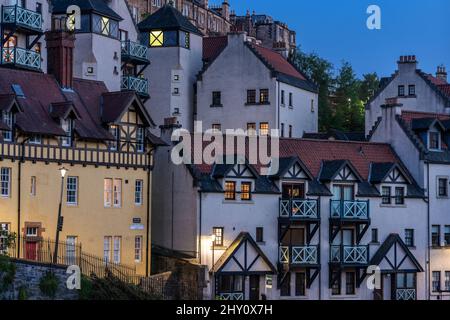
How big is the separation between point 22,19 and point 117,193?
1317 centimetres

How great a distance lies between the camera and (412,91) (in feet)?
267

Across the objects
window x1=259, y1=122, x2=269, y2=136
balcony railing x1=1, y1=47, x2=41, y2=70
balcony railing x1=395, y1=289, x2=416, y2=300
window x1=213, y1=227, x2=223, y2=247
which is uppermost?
balcony railing x1=1, y1=47, x2=41, y2=70

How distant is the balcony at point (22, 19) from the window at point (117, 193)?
12205 millimetres

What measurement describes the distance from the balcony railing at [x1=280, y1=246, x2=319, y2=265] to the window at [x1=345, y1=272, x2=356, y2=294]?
9.93 ft

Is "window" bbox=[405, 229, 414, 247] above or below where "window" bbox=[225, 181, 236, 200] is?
below

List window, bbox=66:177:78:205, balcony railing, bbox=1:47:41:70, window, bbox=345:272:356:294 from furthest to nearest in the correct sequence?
window, bbox=345:272:356:294 → balcony railing, bbox=1:47:41:70 → window, bbox=66:177:78:205

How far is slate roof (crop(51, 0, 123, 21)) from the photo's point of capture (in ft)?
221

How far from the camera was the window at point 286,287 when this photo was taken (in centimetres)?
5728

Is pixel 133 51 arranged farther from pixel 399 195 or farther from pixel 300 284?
pixel 300 284

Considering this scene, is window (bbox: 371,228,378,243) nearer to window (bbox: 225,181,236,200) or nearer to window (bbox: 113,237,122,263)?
window (bbox: 225,181,236,200)

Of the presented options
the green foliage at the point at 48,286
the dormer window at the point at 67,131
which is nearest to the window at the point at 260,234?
the dormer window at the point at 67,131

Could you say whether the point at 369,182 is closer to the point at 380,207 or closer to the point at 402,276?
the point at 380,207

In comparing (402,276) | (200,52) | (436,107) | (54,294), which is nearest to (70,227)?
(54,294)

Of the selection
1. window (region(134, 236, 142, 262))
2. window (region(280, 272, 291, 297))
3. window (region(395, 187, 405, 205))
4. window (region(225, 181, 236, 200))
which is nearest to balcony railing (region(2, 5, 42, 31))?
window (region(134, 236, 142, 262))
